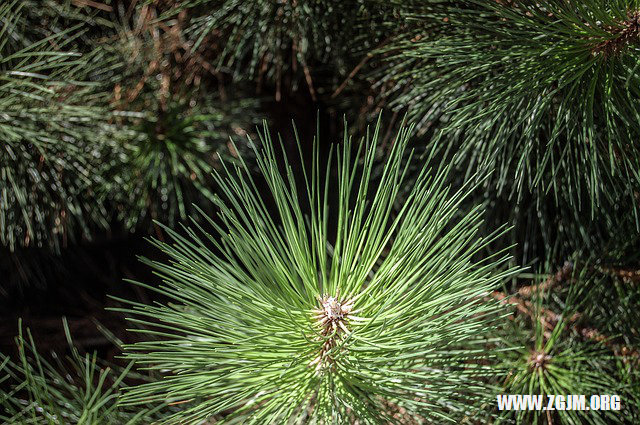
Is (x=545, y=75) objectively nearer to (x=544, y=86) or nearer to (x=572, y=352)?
(x=544, y=86)

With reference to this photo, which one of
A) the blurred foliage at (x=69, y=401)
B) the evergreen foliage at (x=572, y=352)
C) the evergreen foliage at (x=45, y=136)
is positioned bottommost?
the blurred foliage at (x=69, y=401)

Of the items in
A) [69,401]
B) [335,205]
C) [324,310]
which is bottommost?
[69,401]

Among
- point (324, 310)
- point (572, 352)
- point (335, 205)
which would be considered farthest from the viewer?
point (335, 205)

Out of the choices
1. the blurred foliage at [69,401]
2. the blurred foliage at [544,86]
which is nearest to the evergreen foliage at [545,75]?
the blurred foliage at [544,86]

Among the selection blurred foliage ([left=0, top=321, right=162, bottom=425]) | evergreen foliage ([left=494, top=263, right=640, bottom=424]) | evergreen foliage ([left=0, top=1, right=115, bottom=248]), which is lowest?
blurred foliage ([left=0, top=321, right=162, bottom=425])

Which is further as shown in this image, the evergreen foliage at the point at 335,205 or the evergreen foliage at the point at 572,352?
the evergreen foliage at the point at 572,352

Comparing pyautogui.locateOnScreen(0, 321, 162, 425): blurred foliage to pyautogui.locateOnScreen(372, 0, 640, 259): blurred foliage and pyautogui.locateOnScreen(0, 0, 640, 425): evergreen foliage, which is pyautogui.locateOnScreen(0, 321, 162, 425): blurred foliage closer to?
pyautogui.locateOnScreen(0, 0, 640, 425): evergreen foliage

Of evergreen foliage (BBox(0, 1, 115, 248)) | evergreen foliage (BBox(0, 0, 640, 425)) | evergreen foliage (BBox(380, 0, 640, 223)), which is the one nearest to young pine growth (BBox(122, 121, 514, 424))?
evergreen foliage (BBox(0, 0, 640, 425))

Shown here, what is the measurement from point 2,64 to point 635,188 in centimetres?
74

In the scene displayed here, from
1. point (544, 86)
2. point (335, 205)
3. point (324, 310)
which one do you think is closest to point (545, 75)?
point (544, 86)

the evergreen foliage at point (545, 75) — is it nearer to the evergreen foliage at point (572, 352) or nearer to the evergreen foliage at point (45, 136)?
the evergreen foliage at point (572, 352)

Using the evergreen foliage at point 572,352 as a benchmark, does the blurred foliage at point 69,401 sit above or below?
below

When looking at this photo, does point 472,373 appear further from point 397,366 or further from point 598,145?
point 598,145

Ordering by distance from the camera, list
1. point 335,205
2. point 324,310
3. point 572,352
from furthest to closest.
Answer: point 335,205
point 572,352
point 324,310
